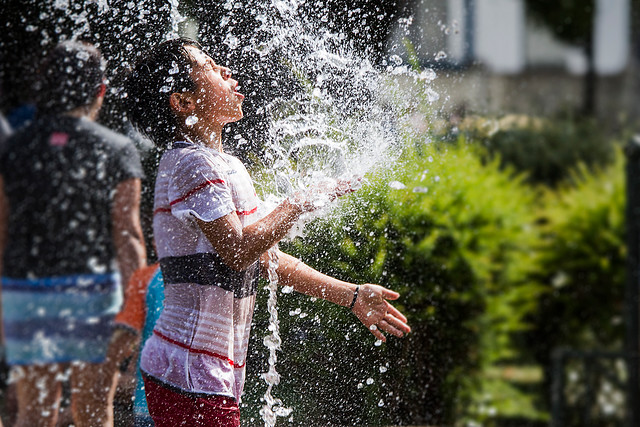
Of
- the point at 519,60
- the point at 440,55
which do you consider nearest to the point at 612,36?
the point at 519,60

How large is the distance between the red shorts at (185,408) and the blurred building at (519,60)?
176 cm

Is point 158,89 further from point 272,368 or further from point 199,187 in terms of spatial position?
point 272,368

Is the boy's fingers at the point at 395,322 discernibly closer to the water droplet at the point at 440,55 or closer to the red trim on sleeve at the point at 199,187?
the red trim on sleeve at the point at 199,187

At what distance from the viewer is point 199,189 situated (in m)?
1.58

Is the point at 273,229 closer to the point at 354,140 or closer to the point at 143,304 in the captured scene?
the point at 143,304

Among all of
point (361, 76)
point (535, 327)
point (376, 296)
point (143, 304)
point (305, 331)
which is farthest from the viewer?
point (535, 327)

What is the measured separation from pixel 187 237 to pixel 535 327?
2459 mm

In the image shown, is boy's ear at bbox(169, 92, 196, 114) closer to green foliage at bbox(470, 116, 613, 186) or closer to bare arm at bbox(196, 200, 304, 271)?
bare arm at bbox(196, 200, 304, 271)

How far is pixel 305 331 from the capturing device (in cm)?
214

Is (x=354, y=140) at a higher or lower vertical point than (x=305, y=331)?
higher

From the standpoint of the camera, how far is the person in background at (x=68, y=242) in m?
1.59

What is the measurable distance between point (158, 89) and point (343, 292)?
75cm

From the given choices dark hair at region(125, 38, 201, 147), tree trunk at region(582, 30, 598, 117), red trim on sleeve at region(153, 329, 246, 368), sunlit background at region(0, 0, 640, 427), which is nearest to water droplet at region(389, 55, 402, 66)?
sunlit background at region(0, 0, 640, 427)

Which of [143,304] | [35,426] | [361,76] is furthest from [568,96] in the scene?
[35,426]
